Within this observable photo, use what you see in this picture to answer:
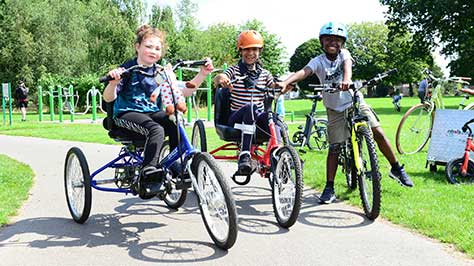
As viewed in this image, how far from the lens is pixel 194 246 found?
4.31m

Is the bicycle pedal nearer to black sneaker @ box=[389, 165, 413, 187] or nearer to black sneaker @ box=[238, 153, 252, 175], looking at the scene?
black sneaker @ box=[238, 153, 252, 175]

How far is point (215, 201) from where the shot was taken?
4.21 meters

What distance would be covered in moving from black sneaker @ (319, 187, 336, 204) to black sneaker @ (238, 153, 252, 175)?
94cm

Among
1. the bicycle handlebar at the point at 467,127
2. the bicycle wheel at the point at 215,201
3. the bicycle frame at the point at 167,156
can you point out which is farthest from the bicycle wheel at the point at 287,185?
the bicycle handlebar at the point at 467,127

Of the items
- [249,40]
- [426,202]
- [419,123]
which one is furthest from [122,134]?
[419,123]

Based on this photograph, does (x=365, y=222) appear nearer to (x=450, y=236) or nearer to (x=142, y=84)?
(x=450, y=236)

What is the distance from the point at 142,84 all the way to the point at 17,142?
9741mm

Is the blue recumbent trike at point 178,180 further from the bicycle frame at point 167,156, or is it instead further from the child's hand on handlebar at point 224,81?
the child's hand on handlebar at point 224,81

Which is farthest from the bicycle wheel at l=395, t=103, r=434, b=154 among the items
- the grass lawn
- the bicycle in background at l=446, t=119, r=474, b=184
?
the bicycle in background at l=446, t=119, r=474, b=184

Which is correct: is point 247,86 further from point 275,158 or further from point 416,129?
point 416,129

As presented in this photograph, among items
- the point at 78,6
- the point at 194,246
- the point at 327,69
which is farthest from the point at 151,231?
the point at 78,6

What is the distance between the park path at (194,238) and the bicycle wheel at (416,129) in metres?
4.04

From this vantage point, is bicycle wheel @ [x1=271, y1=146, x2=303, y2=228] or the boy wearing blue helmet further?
the boy wearing blue helmet

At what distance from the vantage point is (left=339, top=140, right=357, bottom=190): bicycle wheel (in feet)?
18.7
